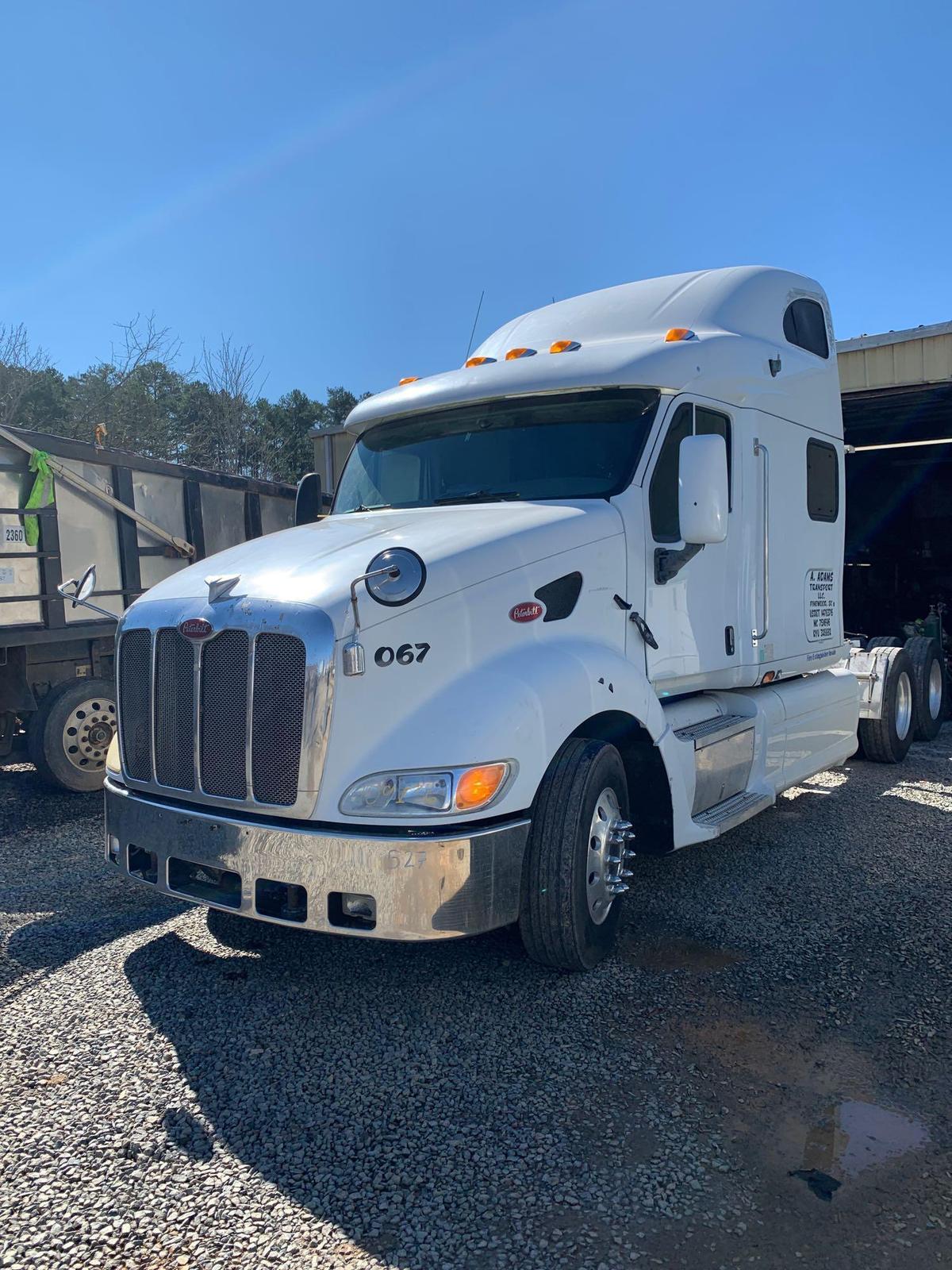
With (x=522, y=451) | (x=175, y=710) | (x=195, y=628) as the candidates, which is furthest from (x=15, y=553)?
(x=522, y=451)

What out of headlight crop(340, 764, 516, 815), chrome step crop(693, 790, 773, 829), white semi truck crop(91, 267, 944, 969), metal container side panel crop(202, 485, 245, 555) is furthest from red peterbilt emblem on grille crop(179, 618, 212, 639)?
metal container side panel crop(202, 485, 245, 555)

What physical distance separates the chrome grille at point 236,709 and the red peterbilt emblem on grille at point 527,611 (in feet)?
2.62

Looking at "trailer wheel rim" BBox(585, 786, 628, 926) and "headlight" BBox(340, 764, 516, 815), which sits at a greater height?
"headlight" BBox(340, 764, 516, 815)

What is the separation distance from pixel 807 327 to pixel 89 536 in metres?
5.73

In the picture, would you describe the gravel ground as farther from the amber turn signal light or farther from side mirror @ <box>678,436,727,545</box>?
side mirror @ <box>678,436,727,545</box>

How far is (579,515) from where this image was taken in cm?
427

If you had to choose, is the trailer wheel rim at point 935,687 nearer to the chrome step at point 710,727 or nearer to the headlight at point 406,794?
the chrome step at point 710,727

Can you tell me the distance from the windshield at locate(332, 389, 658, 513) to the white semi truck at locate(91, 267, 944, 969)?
14 mm

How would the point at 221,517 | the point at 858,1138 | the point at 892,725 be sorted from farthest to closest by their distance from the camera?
1. the point at 221,517
2. the point at 892,725
3. the point at 858,1138

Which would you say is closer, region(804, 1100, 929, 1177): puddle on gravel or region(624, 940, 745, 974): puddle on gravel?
region(804, 1100, 929, 1177): puddle on gravel

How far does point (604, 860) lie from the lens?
416 cm

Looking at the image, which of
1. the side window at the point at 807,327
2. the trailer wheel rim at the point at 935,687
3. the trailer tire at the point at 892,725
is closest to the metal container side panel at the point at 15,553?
the side window at the point at 807,327

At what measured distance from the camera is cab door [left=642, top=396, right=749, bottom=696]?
4.71m

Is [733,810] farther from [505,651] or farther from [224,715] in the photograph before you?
[224,715]
